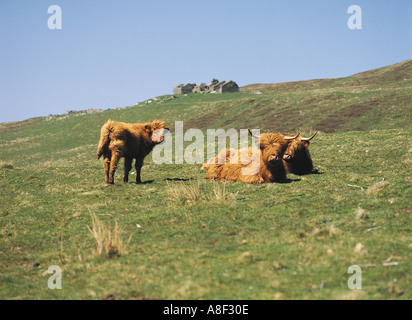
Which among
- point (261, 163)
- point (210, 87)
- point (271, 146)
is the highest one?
point (210, 87)

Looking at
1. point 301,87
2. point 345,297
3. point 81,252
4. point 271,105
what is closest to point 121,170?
point 81,252

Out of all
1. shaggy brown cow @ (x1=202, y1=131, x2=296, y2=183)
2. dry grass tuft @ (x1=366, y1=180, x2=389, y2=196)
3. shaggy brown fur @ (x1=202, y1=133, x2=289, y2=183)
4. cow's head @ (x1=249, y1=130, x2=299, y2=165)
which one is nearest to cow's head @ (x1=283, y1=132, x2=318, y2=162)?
shaggy brown cow @ (x1=202, y1=131, x2=296, y2=183)

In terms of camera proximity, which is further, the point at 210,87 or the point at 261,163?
the point at 210,87

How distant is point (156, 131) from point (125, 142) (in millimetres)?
1727

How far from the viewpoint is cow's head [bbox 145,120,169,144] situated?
618 inches

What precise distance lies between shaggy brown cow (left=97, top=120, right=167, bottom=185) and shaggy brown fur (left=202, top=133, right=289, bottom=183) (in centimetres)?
315

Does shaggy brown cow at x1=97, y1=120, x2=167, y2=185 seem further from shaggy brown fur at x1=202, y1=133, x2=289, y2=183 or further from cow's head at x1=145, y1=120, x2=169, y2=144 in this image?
shaggy brown fur at x1=202, y1=133, x2=289, y2=183

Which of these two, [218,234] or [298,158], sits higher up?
[298,158]

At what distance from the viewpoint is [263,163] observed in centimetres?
1343

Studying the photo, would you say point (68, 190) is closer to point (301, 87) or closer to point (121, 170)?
point (121, 170)

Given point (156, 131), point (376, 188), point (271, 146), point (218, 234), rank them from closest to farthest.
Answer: point (218, 234), point (376, 188), point (271, 146), point (156, 131)

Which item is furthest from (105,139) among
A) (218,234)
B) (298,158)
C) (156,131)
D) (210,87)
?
(210,87)

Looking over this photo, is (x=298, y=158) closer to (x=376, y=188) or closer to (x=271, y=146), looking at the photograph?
(x=271, y=146)

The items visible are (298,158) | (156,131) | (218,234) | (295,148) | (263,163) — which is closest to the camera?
(218,234)
